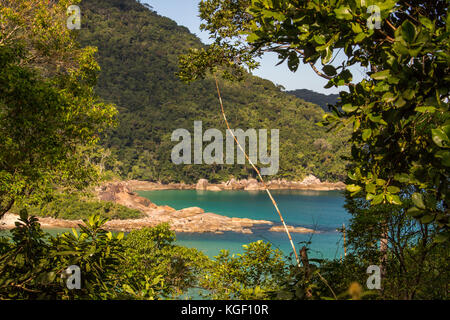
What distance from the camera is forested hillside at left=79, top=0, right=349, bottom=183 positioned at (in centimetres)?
5316

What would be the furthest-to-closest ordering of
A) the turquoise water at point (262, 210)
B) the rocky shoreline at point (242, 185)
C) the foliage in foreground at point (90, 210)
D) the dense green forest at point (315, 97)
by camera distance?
the dense green forest at point (315, 97), the rocky shoreline at point (242, 185), the foliage in foreground at point (90, 210), the turquoise water at point (262, 210)

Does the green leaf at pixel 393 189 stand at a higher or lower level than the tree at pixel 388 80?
lower

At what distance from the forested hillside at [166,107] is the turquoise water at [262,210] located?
5107mm

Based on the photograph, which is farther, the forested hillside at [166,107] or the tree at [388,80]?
the forested hillside at [166,107]

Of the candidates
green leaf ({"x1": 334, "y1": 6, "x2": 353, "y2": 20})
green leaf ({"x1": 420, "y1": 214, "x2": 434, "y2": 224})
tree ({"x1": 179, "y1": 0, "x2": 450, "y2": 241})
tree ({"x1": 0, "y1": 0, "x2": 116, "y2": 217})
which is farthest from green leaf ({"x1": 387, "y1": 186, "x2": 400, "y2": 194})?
tree ({"x1": 0, "y1": 0, "x2": 116, "y2": 217})

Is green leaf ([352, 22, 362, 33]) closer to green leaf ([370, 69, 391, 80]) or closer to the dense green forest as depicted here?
green leaf ([370, 69, 391, 80])

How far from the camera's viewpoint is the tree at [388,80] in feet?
3.92

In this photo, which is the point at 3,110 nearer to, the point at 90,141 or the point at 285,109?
the point at 90,141

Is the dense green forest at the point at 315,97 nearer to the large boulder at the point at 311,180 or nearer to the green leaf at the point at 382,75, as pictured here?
the large boulder at the point at 311,180

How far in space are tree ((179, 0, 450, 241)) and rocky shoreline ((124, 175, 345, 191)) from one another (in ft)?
162

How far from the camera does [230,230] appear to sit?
2795 cm

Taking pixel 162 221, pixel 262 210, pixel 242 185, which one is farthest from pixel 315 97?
pixel 162 221

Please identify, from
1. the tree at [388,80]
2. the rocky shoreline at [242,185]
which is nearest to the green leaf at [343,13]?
the tree at [388,80]
